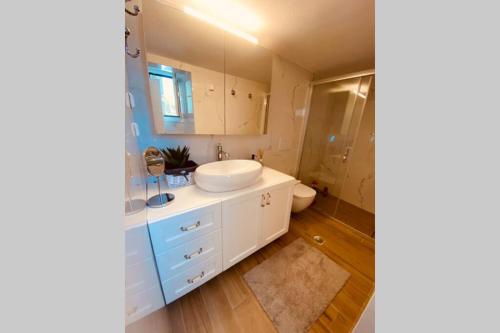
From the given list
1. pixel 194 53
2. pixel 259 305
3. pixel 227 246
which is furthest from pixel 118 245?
pixel 194 53

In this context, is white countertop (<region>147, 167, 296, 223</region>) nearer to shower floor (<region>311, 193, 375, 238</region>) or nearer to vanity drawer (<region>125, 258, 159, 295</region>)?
vanity drawer (<region>125, 258, 159, 295</region>)

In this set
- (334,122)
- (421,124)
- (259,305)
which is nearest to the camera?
(421,124)

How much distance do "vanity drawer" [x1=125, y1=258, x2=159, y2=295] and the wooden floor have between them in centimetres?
13

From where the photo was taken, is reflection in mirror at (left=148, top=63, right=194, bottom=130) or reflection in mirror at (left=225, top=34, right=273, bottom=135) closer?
reflection in mirror at (left=148, top=63, right=194, bottom=130)

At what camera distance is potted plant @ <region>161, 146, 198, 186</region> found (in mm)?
1001

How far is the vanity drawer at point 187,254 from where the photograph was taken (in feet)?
2.64

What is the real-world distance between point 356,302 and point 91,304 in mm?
1526

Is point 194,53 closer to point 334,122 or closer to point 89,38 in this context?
point 89,38

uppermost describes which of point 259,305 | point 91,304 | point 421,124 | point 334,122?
point 334,122

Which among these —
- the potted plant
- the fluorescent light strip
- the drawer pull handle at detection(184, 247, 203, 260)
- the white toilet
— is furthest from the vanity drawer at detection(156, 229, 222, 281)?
the fluorescent light strip

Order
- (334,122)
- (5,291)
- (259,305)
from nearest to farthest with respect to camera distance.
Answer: (5,291), (259,305), (334,122)

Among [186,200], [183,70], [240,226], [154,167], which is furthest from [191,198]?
[183,70]

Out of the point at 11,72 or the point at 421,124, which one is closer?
the point at 11,72

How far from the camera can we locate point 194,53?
1.05 m
